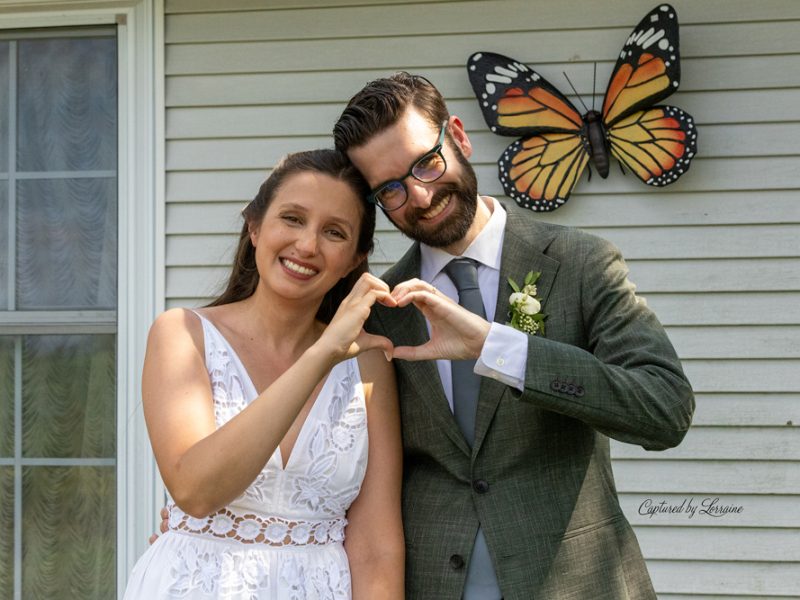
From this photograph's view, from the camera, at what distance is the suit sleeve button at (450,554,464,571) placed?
6.75 feet

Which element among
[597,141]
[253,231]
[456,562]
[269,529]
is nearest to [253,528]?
[269,529]

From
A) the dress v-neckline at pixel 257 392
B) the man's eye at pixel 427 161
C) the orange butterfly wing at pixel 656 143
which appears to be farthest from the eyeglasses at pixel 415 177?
the orange butterfly wing at pixel 656 143

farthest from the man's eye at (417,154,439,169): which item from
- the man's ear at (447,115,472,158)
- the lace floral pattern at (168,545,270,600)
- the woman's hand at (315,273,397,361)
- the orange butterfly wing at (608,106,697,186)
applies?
the orange butterfly wing at (608,106,697,186)

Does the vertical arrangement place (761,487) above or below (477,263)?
below

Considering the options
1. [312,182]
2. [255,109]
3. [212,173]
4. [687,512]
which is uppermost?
[255,109]

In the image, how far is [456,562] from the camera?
206 cm

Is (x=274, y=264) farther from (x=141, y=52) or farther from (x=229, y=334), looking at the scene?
(x=141, y=52)

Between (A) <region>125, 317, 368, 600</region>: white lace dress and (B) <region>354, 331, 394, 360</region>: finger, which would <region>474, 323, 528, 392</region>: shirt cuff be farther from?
(A) <region>125, 317, 368, 600</region>: white lace dress

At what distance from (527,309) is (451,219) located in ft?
0.85

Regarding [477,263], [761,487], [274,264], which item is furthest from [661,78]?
[274,264]

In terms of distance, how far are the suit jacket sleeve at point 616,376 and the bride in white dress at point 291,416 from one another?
341 millimetres

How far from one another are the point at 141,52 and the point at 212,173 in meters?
0.56

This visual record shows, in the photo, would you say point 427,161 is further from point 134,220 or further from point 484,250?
point 134,220

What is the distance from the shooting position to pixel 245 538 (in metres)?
2.10
